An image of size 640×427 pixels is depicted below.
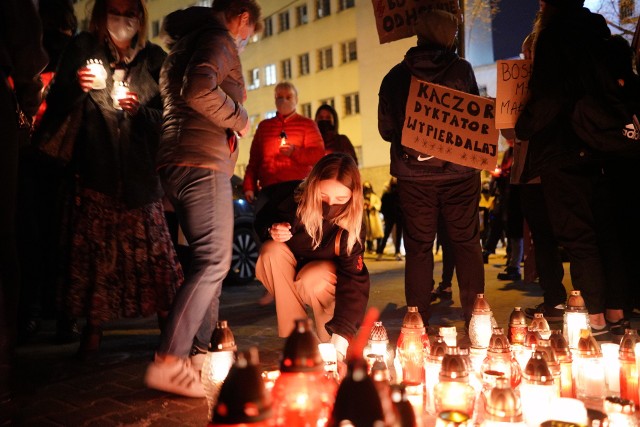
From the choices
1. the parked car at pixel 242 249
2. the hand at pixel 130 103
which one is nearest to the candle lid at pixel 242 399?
the hand at pixel 130 103

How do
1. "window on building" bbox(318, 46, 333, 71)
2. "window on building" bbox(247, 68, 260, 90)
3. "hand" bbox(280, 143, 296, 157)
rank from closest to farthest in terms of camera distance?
"hand" bbox(280, 143, 296, 157), "window on building" bbox(318, 46, 333, 71), "window on building" bbox(247, 68, 260, 90)

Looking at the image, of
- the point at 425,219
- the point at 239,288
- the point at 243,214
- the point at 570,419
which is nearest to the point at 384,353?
the point at 570,419

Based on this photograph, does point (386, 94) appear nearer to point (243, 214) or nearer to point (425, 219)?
point (425, 219)

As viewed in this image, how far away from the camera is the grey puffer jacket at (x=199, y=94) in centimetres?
306

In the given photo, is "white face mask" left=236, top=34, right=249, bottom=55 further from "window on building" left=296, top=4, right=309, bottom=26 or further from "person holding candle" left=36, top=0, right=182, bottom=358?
"window on building" left=296, top=4, right=309, bottom=26

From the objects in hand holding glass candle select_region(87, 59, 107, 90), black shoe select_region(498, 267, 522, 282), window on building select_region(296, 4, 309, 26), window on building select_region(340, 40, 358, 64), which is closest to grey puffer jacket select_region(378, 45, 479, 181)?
hand holding glass candle select_region(87, 59, 107, 90)

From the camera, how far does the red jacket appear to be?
575 centimetres

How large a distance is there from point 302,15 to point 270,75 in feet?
15.5

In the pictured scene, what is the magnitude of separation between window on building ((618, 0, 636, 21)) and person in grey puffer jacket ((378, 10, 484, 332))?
16658 mm

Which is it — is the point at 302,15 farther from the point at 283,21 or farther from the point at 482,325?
the point at 482,325

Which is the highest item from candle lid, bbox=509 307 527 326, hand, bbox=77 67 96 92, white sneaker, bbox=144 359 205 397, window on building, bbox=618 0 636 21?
window on building, bbox=618 0 636 21

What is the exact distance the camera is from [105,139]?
12.6ft

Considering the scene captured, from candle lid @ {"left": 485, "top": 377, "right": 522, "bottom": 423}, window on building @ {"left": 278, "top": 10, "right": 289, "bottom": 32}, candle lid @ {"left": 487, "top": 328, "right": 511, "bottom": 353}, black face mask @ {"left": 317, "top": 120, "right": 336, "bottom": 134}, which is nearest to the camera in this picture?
candle lid @ {"left": 485, "top": 377, "right": 522, "bottom": 423}

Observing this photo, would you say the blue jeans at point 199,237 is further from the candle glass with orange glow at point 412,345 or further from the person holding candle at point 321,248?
the candle glass with orange glow at point 412,345
